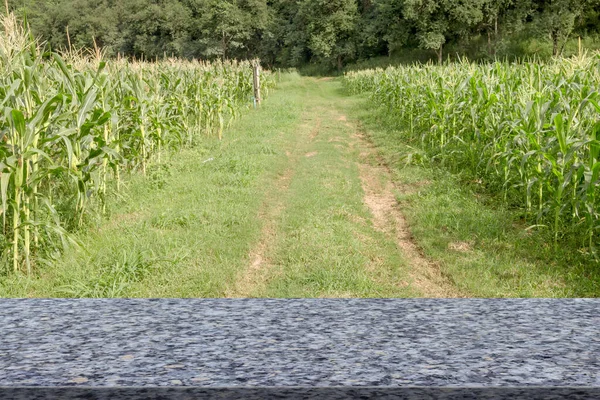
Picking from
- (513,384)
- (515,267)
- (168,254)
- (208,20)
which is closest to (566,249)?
(515,267)

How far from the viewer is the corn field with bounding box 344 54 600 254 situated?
223 inches

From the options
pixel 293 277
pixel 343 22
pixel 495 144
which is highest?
pixel 343 22

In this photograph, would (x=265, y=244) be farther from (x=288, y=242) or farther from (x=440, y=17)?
(x=440, y=17)

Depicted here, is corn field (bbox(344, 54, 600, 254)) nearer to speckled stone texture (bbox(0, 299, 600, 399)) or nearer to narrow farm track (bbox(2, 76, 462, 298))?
narrow farm track (bbox(2, 76, 462, 298))

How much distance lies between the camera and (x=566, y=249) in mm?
5836

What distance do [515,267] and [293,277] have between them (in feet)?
6.54

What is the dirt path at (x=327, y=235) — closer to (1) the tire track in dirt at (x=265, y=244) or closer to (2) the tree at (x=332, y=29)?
(1) the tire track in dirt at (x=265, y=244)

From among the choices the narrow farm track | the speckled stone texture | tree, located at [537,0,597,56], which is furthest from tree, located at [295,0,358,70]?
the speckled stone texture

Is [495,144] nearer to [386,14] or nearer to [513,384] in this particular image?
[513,384]

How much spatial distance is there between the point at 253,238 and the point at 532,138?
293cm

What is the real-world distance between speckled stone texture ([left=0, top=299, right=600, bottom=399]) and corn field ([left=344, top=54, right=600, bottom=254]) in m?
3.72

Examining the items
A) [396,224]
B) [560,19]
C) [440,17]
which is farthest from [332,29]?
[396,224]

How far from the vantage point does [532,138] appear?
19.6 feet

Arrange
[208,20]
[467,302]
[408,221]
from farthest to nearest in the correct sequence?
[208,20], [408,221], [467,302]
